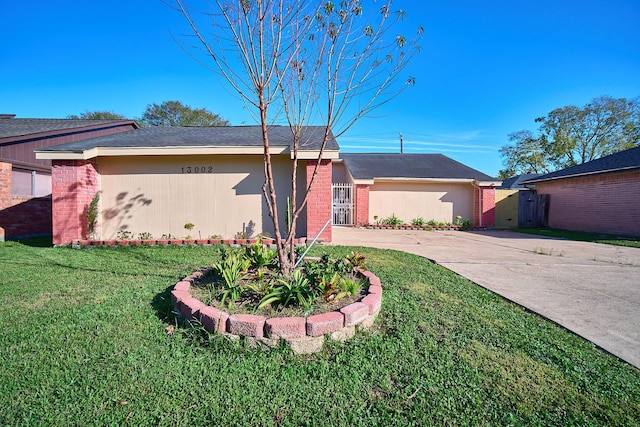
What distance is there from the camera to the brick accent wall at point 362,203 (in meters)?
12.2

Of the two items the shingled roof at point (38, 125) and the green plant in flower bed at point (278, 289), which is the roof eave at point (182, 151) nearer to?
the green plant in flower bed at point (278, 289)

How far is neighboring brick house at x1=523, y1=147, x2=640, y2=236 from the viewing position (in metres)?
9.95

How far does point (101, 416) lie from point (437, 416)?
192 cm

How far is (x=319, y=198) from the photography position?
6.65 m

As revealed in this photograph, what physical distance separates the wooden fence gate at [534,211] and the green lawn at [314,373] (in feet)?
42.6

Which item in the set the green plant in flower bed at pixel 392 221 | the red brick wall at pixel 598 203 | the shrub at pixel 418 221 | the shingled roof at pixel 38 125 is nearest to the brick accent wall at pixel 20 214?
the shingled roof at pixel 38 125

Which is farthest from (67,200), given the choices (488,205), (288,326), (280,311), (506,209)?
(506,209)

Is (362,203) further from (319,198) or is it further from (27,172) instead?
(27,172)

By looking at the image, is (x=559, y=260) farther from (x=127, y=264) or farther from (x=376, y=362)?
(x=127, y=264)

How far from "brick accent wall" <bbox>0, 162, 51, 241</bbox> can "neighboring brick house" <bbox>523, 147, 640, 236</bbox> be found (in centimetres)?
1955

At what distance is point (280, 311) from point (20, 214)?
32.3 ft

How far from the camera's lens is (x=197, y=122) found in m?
29.5

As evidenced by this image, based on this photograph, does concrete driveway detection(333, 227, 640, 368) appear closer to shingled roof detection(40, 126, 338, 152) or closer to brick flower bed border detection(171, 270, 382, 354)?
brick flower bed border detection(171, 270, 382, 354)

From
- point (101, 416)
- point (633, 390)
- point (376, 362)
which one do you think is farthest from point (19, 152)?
point (633, 390)
